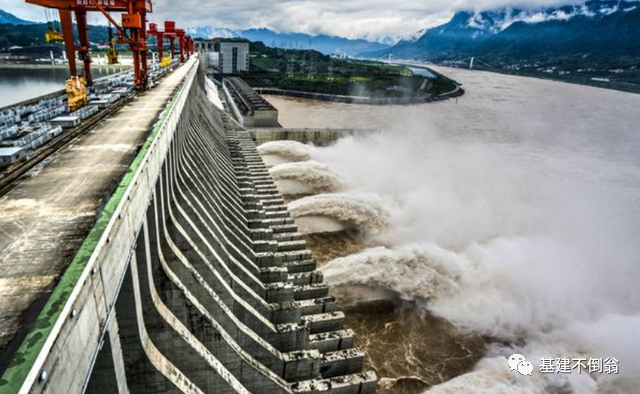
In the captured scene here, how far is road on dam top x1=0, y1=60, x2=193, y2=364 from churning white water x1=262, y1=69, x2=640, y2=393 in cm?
1253

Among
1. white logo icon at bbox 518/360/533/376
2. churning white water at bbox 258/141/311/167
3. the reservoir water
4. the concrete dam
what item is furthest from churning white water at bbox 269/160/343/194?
the reservoir water

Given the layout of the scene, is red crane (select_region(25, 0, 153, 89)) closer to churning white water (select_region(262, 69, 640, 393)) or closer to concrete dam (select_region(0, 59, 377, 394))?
concrete dam (select_region(0, 59, 377, 394))

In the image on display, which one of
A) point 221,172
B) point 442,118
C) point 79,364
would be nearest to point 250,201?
point 221,172

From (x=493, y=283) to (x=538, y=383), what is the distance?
22.7 ft

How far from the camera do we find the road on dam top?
19.0 ft

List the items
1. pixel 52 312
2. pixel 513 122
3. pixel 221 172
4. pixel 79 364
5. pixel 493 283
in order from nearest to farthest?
pixel 52 312, pixel 79 364, pixel 493 283, pixel 221 172, pixel 513 122

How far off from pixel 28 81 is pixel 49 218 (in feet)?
325

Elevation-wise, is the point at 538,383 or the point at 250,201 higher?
the point at 250,201

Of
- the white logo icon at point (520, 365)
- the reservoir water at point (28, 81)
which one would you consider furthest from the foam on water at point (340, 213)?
the reservoir water at point (28, 81)

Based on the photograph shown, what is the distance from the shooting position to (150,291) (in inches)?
358

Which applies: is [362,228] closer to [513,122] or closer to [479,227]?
[479,227]

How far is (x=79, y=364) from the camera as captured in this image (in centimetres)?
489

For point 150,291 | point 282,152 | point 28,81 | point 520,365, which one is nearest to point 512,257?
point 520,365

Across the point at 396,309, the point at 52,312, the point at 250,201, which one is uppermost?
the point at 52,312
